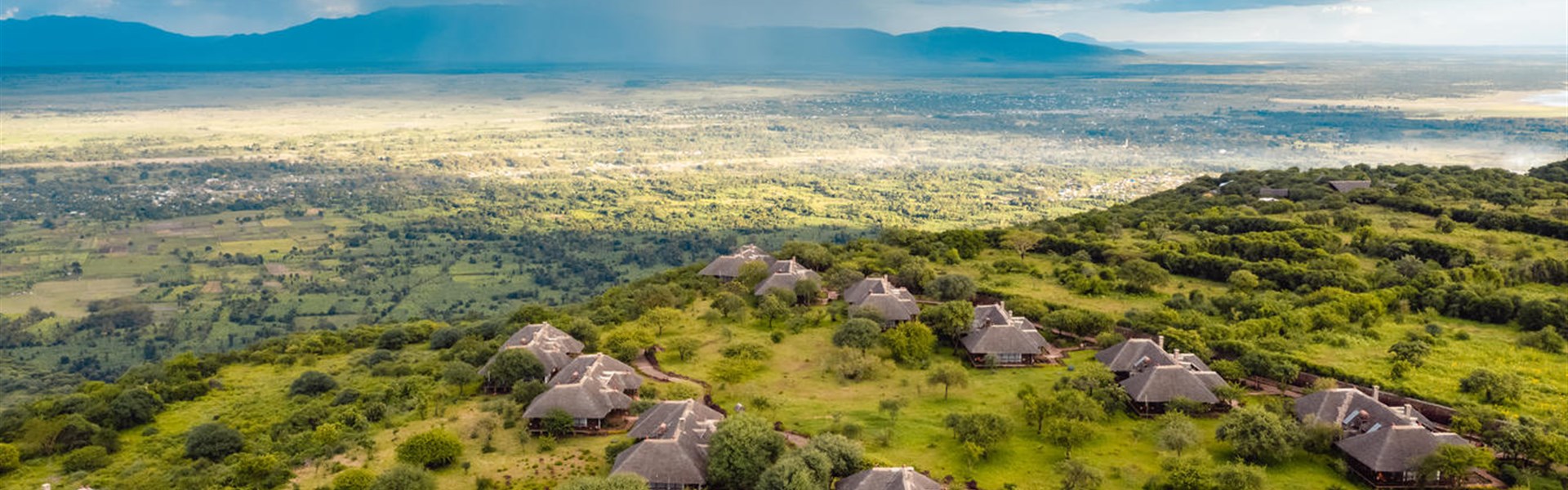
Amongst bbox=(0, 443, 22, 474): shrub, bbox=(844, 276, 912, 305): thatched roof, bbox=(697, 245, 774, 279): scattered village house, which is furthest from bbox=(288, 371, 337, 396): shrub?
bbox=(844, 276, 912, 305): thatched roof

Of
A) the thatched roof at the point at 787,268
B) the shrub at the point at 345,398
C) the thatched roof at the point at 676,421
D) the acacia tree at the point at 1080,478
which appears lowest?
A: the shrub at the point at 345,398

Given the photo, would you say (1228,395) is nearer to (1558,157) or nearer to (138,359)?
(138,359)

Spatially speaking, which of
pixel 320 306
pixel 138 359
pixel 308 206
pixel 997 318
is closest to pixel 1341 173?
pixel 997 318

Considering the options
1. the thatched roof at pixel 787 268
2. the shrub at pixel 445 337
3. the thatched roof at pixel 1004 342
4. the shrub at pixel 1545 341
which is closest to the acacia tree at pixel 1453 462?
the thatched roof at pixel 1004 342

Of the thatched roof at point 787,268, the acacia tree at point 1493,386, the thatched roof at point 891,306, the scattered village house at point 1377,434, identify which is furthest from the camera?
the thatched roof at point 787,268

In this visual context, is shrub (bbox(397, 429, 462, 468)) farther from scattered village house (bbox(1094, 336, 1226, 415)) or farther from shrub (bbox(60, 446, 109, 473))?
scattered village house (bbox(1094, 336, 1226, 415))

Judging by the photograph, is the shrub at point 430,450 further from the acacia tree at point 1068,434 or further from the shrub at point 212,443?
the acacia tree at point 1068,434
